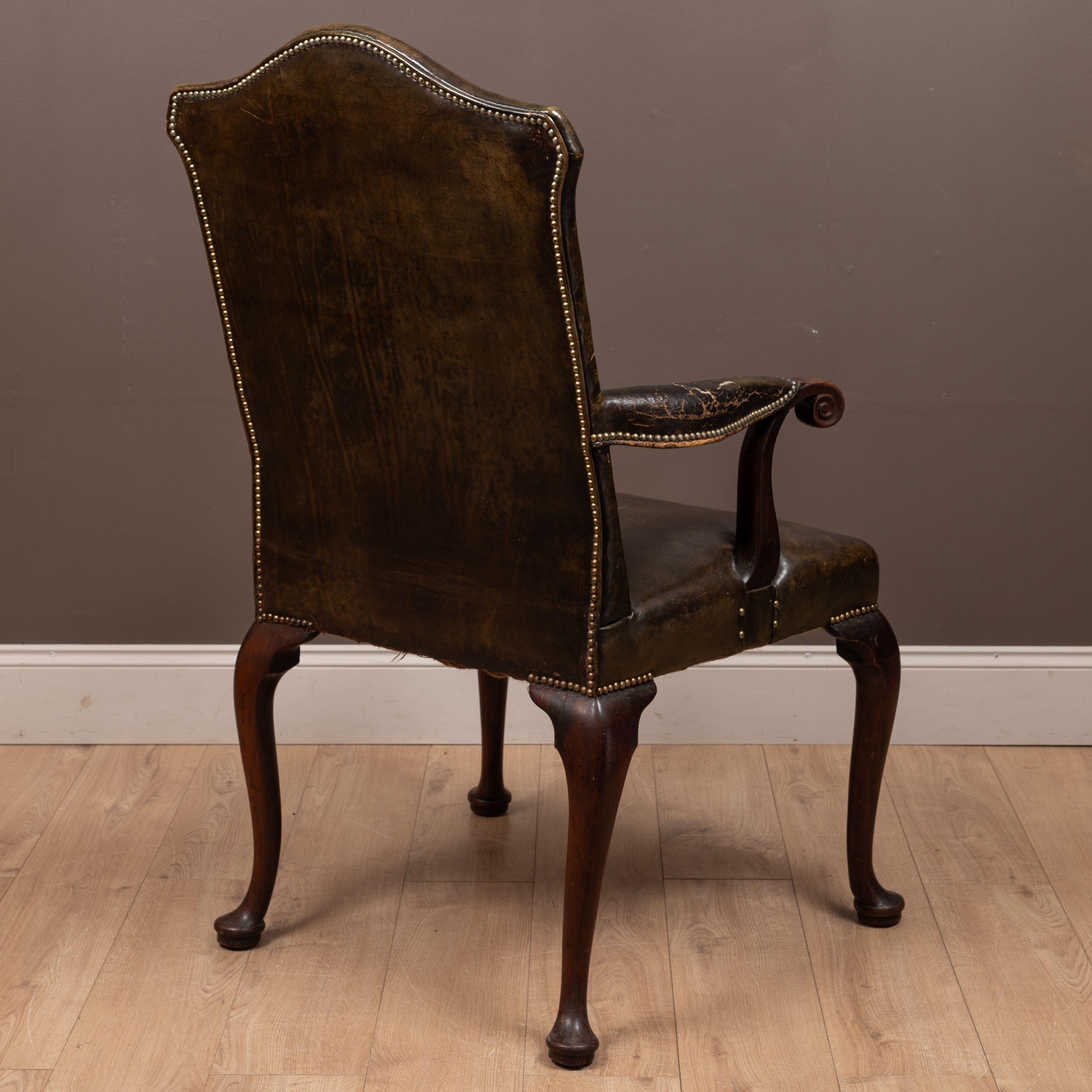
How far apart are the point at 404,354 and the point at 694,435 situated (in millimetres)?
334

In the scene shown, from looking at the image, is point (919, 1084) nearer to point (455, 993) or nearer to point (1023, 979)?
point (1023, 979)

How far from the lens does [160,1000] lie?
1.70 metres

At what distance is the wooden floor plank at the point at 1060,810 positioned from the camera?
1963 mm

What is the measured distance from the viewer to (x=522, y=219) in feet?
4.34

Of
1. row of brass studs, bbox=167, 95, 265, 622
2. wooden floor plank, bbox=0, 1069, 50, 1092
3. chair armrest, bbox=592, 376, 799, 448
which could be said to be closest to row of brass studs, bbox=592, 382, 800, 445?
chair armrest, bbox=592, 376, 799, 448

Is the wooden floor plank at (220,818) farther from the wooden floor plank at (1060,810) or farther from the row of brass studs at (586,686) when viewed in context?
the wooden floor plank at (1060,810)

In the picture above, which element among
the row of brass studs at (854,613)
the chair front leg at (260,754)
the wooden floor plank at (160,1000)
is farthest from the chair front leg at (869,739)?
the wooden floor plank at (160,1000)

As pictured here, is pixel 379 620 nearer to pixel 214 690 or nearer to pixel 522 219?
pixel 522 219

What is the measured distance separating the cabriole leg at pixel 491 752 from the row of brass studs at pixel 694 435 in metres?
0.77

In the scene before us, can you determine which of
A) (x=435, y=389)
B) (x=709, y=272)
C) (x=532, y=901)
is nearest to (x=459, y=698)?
(x=532, y=901)

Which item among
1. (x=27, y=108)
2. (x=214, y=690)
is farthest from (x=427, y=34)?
(x=214, y=690)

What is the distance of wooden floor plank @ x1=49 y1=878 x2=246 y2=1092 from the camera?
61.2 inches

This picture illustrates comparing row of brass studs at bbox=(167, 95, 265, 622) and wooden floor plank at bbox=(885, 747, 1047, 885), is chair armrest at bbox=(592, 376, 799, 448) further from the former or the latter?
wooden floor plank at bbox=(885, 747, 1047, 885)

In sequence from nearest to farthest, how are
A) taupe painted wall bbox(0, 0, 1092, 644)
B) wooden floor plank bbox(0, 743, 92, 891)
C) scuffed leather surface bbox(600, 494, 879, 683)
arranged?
scuffed leather surface bbox(600, 494, 879, 683), wooden floor plank bbox(0, 743, 92, 891), taupe painted wall bbox(0, 0, 1092, 644)
